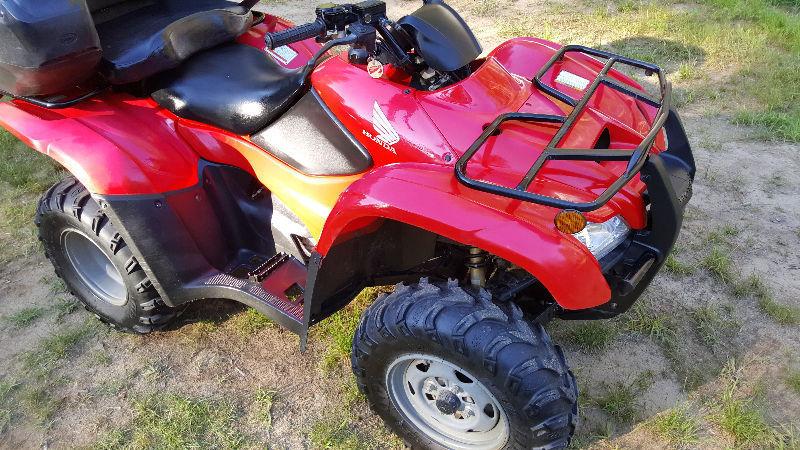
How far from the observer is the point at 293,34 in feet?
7.01

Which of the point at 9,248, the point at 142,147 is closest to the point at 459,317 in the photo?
the point at 142,147

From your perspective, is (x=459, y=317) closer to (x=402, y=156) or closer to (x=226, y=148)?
(x=402, y=156)

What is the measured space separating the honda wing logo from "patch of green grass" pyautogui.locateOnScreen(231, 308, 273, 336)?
1.35 metres

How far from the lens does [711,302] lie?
331 centimetres

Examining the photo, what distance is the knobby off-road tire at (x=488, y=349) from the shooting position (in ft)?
6.72

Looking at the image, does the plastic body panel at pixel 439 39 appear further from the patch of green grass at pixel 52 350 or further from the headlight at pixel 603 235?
the patch of green grass at pixel 52 350

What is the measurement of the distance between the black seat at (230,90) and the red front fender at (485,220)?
0.60 m

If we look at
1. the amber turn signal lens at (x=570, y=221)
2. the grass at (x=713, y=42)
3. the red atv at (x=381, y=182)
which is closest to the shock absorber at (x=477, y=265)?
the red atv at (x=381, y=182)

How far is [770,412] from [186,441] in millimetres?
2552

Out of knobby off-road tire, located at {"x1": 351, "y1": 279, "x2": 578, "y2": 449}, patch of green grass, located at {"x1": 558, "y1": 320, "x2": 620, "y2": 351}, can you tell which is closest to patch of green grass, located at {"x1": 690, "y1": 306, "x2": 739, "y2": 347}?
patch of green grass, located at {"x1": 558, "y1": 320, "x2": 620, "y2": 351}

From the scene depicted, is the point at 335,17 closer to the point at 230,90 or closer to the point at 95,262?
the point at 230,90

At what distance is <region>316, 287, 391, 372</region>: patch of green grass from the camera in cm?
306

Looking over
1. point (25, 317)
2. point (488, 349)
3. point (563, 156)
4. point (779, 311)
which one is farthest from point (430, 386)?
point (25, 317)

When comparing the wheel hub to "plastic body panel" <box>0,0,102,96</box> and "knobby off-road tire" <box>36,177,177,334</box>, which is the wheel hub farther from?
"plastic body panel" <box>0,0,102,96</box>
